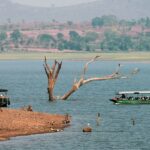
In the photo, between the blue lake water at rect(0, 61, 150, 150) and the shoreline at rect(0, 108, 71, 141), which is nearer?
the blue lake water at rect(0, 61, 150, 150)

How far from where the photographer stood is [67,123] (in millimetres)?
106438

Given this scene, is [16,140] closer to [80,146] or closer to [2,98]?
[80,146]

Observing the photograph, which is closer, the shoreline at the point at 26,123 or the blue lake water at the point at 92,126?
the blue lake water at the point at 92,126

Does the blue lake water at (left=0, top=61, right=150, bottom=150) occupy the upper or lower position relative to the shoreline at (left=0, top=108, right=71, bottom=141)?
lower

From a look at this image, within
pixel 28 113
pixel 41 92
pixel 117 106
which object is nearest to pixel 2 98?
pixel 28 113

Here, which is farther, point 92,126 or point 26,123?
point 92,126

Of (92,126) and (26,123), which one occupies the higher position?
(26,123)

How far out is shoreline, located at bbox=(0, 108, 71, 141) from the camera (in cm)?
9662

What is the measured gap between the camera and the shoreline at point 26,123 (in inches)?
3804

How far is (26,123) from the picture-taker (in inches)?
3969

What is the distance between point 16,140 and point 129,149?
13033 mm

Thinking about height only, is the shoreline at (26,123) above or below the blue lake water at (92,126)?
above

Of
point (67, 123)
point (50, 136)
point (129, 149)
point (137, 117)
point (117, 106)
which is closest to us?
point (129, 149)

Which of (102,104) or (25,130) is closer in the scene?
(25,130)
